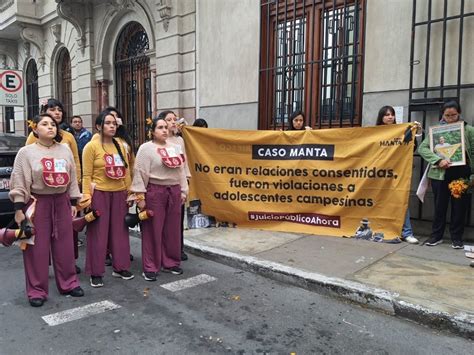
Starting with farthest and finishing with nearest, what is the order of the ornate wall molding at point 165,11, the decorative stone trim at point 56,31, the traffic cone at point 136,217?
the decorative stone trim at point 56,31, the ornate wall molding at point 165,11, the traffic cone at point 136,217

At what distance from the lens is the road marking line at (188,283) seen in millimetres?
4504

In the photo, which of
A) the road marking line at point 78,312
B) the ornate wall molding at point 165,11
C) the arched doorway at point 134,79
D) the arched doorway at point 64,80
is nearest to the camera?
the road marking line at point 78,312

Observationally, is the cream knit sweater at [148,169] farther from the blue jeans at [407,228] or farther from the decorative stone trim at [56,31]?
the decorative stone trim at [56,31]

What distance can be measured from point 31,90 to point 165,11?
33.3 feet

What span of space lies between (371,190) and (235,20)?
4630mm

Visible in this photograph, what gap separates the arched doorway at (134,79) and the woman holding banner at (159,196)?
6.91m

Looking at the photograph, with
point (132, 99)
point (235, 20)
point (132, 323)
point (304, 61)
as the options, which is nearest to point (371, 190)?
point (304, 61)

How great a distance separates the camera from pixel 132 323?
3.66m

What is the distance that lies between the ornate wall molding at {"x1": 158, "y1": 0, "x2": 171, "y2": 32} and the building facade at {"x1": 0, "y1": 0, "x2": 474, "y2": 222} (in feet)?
0.07

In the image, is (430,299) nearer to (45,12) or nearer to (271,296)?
(271,296)

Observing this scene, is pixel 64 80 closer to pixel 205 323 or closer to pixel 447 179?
pixel 447 179

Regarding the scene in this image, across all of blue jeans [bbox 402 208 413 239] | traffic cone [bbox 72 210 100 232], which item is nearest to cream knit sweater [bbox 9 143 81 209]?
traffic cone [bbox 72 210 100 232]

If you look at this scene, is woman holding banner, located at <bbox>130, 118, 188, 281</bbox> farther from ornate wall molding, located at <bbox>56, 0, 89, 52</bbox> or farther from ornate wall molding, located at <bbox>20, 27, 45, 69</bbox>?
ornate wall molding, located at <bbox>20, 27, 45, 69</bbox>

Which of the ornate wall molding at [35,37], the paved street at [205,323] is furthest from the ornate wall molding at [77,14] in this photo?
the paved street at [205,323]
